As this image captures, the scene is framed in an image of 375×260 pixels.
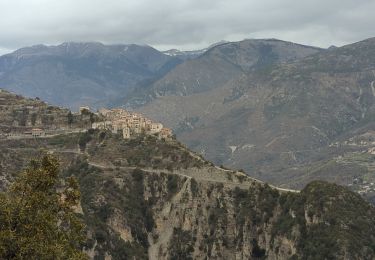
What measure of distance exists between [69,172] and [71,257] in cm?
10242

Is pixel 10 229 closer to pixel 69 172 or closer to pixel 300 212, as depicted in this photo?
pixel 300 212

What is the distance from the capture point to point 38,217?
31.0 m

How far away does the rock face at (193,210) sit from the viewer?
340 ft

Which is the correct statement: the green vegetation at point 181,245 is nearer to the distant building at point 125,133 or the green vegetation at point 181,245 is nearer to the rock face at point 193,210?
the rock face at point 193,210

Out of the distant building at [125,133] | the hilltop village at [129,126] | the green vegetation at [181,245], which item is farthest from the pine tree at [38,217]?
the hilltop village at [129,126]

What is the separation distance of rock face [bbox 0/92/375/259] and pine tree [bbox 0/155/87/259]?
72.4 m

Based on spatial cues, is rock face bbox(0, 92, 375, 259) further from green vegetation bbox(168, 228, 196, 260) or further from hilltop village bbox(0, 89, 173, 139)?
hilltop village bbox(0, 89, 173, 139)

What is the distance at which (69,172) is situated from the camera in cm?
13250

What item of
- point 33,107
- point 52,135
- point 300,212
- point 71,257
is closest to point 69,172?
point 52,135

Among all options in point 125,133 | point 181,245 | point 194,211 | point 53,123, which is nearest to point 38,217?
point 181,245

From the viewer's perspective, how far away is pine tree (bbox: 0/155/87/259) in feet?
97.2

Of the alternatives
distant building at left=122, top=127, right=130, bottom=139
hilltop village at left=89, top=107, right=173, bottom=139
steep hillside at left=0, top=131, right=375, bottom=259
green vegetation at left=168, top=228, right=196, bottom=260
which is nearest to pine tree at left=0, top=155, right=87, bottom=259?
steep hillside at left=0, top=131, right=375, bottom=259

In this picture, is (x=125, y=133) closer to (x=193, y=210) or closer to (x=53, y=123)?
(x=53, y=123)

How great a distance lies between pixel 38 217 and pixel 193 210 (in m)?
92.3
